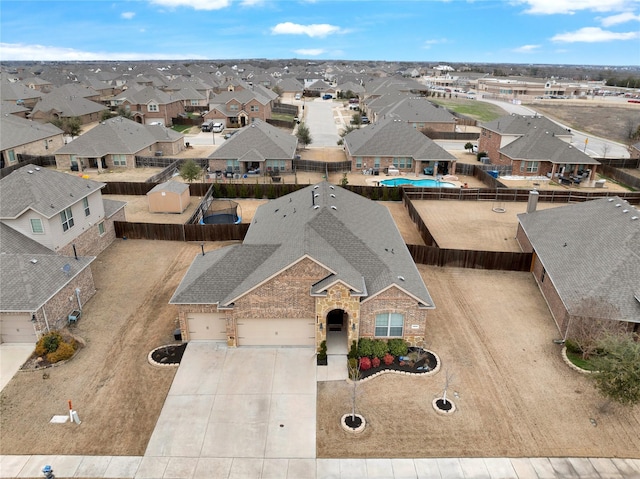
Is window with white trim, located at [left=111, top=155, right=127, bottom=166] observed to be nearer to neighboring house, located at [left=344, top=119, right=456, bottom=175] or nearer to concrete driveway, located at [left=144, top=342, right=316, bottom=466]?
neighboring house, located at [left=344, top=119, right=456, bottom=175]

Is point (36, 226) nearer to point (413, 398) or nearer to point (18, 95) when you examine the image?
point (413, 398)

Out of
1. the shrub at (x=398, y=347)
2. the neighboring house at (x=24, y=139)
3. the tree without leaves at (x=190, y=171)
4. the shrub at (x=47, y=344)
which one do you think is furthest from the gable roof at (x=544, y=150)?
the neighboring house at (x=24, y=139)

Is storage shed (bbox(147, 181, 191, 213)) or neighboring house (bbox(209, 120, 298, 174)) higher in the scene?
neighboring house (bbox(209, 120, 298, 174))

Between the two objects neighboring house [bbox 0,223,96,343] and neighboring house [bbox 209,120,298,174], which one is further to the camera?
neighboring house [bbox 209,120,298,174]


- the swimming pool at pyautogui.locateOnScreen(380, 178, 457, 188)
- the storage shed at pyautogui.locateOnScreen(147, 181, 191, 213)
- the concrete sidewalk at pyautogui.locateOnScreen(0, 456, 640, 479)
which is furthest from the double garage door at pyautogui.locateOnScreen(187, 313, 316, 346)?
the swimming pool at pyautogui.locateOnScreen(380, 178, 457, 188)

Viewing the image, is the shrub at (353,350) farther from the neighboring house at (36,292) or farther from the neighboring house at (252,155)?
the neighboring house at (252,155)
